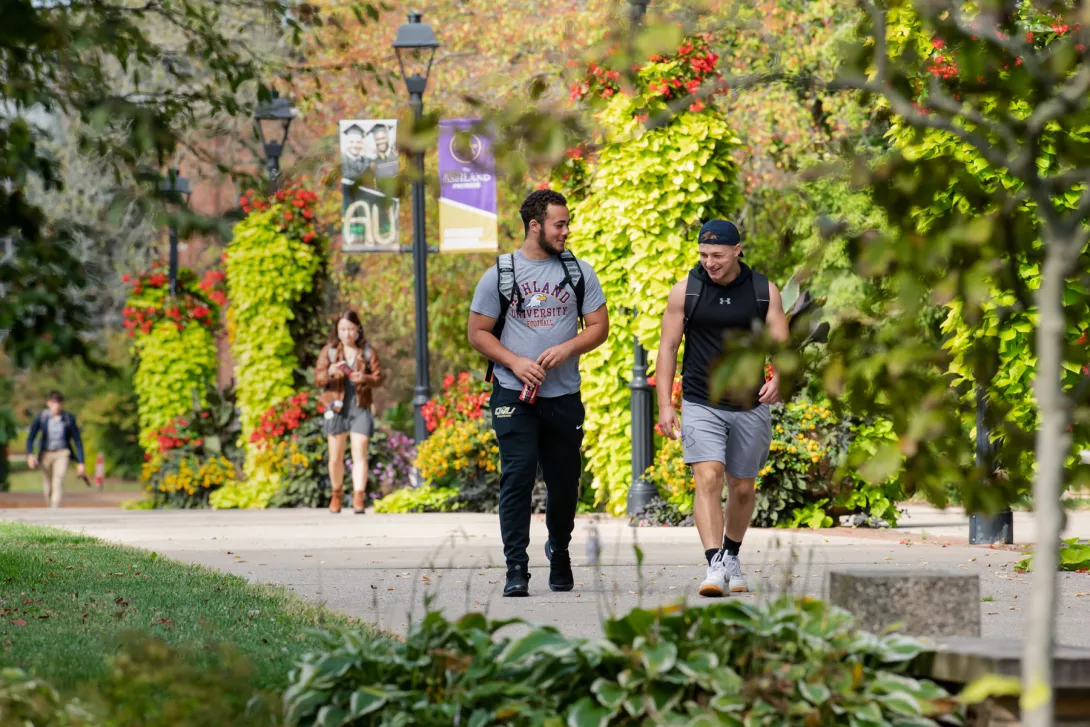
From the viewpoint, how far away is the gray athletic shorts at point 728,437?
25.1ft

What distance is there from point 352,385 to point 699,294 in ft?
32.8

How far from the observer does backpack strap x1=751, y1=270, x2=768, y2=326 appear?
25.6 ft

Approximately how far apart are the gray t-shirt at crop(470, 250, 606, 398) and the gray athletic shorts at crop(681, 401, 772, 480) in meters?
0.65

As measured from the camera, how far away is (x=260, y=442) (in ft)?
66.2

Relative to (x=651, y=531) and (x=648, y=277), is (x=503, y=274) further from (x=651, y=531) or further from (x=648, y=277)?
(x=648, y=277)

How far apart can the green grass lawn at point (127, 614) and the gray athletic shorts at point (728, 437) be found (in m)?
1.92

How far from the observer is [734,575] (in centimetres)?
771

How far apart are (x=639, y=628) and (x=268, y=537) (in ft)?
29.2

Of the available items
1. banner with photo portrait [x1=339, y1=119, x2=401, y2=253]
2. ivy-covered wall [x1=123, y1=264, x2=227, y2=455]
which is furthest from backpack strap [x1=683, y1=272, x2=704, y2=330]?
ivy-covered wall [x1=123, y1=264, x2=227, y2=455]

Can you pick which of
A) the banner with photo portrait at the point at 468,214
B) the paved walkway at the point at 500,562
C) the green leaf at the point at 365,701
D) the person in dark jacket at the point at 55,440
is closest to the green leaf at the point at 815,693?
the paved walkway at the point at 500,562

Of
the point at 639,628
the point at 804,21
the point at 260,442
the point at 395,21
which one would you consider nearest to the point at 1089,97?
the point at 639,628

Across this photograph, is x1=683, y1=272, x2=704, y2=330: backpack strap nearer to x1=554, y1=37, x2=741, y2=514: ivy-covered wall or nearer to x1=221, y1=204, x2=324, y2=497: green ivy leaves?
x1=554, y1=37, x2=741, y2=514: ivy-covered wall

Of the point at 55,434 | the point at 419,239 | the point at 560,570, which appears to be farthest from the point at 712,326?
the point at 55,434

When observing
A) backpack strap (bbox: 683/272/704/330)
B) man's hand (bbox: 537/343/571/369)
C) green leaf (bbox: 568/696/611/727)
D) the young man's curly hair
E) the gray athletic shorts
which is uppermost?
the young man's curly hair
